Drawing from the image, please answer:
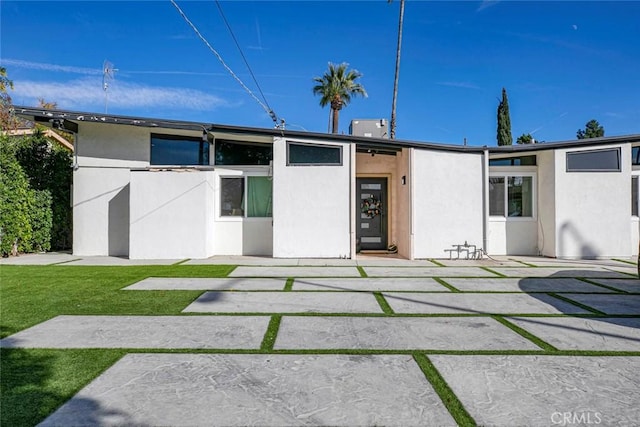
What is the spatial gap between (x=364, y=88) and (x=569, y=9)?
1525cm

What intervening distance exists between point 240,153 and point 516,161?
8204 millimetres

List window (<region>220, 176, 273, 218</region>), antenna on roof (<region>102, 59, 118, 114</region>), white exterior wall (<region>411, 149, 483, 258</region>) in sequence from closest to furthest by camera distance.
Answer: white exterior wall (<region>411, 149, 483, 258</region>) → window (<region>220, 176, 273, 218</region>) → antenna on roof (<region>102, 59, 118, 114</region>)

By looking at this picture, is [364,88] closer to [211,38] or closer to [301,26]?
[301,26]

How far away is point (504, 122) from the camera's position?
28.8 m

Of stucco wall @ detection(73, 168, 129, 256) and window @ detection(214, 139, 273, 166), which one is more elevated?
window @ detection(214, 139, 273, 166)

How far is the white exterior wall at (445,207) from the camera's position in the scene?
9086 mm

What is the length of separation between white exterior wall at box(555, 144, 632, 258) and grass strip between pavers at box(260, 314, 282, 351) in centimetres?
884

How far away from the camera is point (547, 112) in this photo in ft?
62.7

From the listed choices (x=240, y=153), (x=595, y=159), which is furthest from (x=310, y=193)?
(x=595, y=159)

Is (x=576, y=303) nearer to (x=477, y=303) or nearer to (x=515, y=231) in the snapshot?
(x=477, y=303)

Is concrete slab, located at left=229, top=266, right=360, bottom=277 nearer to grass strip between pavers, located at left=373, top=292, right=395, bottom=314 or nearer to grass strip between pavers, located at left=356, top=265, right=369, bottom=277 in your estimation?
grass strip between pavers, located at left=356, top=265, right=369, bottom=277

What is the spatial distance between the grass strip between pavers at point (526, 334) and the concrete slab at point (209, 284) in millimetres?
3097

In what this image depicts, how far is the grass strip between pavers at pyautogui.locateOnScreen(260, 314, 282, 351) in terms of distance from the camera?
3.00 metres

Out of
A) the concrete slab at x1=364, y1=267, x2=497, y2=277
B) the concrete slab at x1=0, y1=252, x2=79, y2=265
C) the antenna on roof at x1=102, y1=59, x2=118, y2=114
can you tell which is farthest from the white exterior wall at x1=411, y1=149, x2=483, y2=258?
the antenna on roof at x1=102, y1=59, x2=118, y2=114
